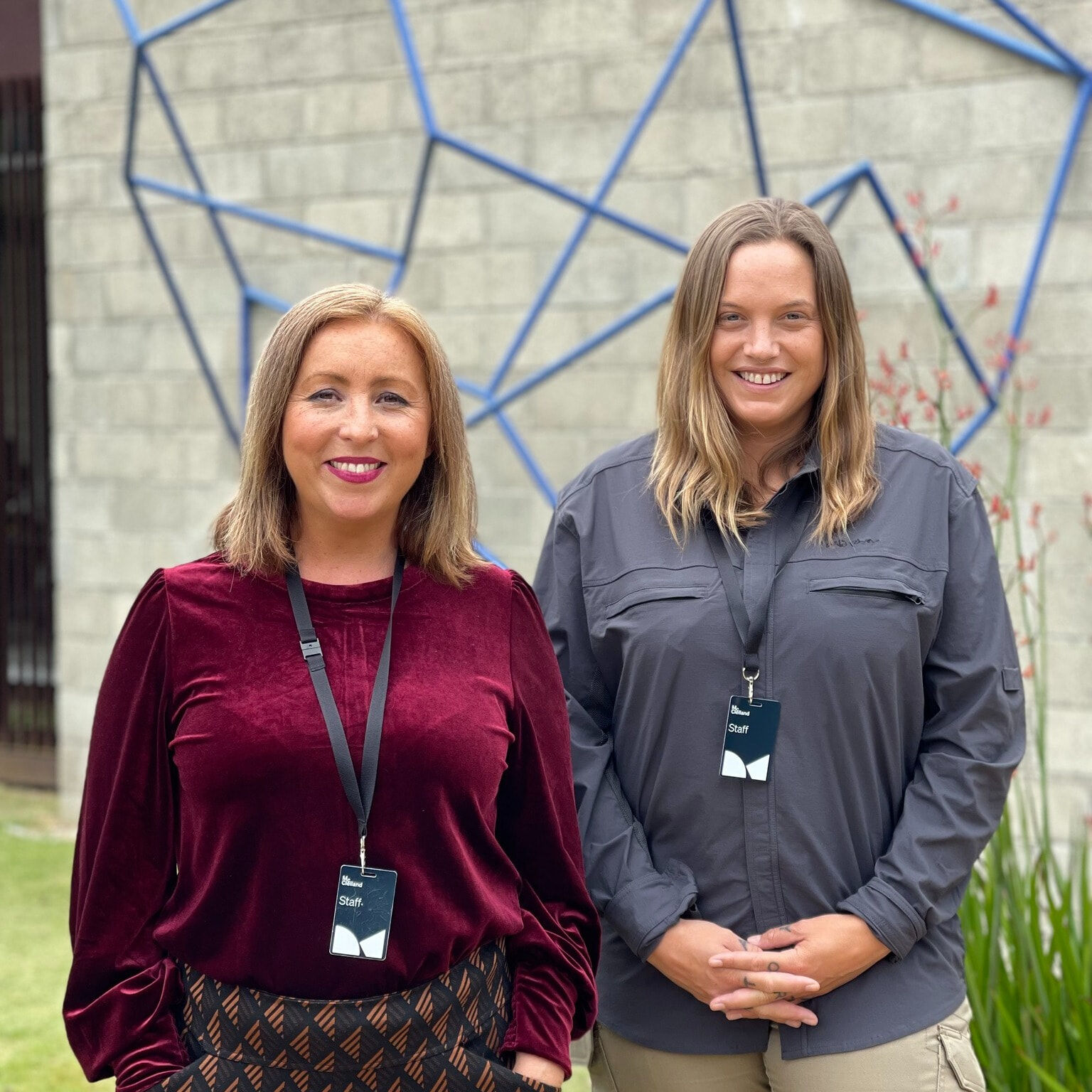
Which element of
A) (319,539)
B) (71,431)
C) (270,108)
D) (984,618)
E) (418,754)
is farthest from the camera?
(71,431)

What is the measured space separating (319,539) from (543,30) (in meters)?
3.51

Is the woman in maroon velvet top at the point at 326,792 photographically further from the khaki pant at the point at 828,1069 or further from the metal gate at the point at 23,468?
the metal gate at the point at 23,468

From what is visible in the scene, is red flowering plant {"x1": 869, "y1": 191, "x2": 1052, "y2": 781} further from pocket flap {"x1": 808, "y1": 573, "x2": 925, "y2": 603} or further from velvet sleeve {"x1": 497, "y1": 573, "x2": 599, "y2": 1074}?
velvet sleeve {"x1": 497, "y1": 573, "x2": 599, "y2": 1074}

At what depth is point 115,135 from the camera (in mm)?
5480

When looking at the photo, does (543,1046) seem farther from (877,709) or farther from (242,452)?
(242,452)


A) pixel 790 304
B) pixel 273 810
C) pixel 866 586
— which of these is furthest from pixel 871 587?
pixel 273 810

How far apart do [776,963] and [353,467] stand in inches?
31.5

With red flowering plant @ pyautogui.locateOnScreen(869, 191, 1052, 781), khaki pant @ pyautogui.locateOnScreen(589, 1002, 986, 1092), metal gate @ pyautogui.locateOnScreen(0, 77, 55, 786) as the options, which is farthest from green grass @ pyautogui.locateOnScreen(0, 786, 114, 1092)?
red flowering plant @ pyautogui.locateOnScreen(869, 191, 1052, 781)

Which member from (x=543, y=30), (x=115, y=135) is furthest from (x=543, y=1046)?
(x=115, y=135)

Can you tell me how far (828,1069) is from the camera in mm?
1718

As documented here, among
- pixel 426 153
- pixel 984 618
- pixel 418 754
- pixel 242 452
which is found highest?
pixel 426 153

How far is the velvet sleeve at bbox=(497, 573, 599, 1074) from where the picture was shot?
64.9 inches

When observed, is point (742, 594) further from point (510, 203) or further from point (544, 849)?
point (510, 203)

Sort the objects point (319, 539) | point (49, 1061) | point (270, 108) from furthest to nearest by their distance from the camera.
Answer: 1. point (270, 108)
2. point (49, 1061)
3. point (319, 539)
